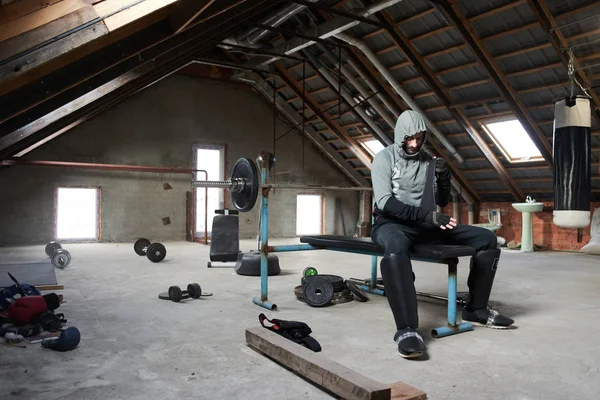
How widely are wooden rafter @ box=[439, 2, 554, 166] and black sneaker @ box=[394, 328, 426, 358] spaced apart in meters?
5.16

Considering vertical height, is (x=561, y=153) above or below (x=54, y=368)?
above

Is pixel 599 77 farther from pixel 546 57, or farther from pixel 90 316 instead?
pixel 90 316

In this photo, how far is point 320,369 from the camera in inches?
78.8

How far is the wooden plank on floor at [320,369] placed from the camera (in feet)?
5.83

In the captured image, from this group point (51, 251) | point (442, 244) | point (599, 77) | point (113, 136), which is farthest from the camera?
point (113, 136)

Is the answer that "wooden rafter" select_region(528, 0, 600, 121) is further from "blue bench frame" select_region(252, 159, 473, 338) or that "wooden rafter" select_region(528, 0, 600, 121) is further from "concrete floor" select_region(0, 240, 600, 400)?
"blue bench frame" select_region(252, 159, 473, 338)

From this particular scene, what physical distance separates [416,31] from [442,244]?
503cm

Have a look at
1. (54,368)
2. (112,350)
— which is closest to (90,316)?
(112,350)

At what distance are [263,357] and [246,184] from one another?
198cm

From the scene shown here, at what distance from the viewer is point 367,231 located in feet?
39.0

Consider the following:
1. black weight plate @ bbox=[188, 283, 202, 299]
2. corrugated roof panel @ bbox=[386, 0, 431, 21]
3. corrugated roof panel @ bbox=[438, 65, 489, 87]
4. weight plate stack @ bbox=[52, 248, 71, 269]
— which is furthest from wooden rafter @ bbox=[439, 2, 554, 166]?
weight plate stack @ bbox=[52, 248, 71, 269]

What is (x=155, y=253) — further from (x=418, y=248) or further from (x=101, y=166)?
(x=418, y=248)

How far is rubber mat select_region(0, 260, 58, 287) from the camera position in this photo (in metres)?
4.47

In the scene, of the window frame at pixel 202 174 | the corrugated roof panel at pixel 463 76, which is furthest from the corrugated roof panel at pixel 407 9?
the window frame at pixel 202 174
